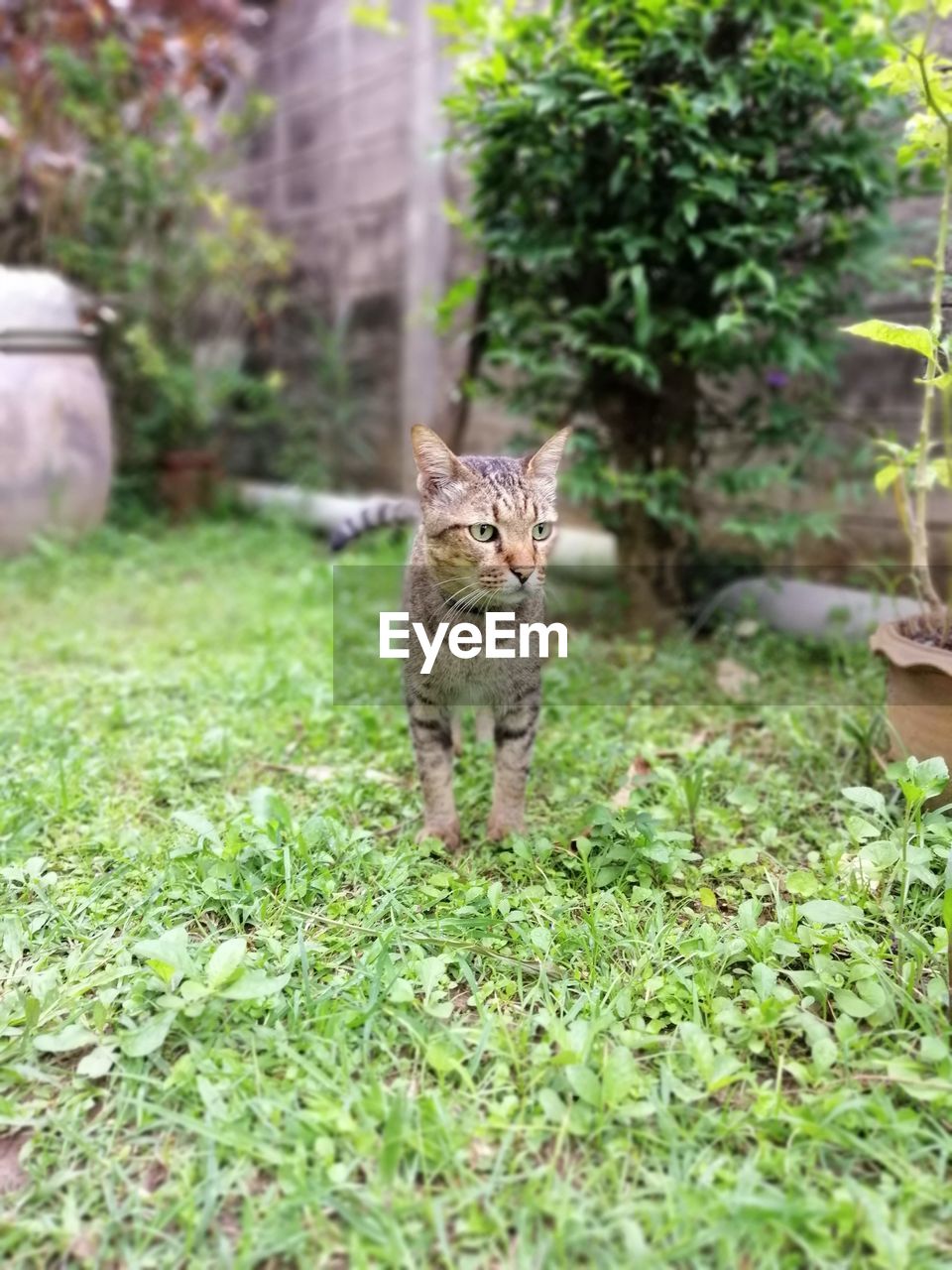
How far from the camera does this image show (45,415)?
5.19 metres

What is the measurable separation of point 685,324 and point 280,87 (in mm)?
5325

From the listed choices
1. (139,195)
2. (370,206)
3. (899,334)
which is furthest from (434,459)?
(139,195)

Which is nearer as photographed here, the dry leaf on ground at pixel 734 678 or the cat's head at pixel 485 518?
the cat's head at pixel 485 518

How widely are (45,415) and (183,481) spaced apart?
1.44m

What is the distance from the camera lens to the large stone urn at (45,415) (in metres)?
5.10

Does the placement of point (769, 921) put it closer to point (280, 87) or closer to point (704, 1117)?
point (704, 1117)

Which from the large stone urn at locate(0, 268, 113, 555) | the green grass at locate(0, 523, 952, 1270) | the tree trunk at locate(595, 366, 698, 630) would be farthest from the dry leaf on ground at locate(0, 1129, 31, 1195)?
the large stone urn at locate(0, 268, 113, 555)

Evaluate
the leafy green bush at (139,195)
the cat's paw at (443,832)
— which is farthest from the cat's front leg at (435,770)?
the leafy green bush at (139,195)

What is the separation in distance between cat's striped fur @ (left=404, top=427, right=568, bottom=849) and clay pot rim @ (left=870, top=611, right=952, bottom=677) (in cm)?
87

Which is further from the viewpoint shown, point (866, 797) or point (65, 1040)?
point (866, 797)

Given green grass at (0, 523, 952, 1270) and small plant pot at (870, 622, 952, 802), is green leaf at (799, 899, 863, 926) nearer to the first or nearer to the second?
green grass at (0, 523, 952, 1270)

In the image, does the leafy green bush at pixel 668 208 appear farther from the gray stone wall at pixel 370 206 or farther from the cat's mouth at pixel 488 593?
the cat's mouth at pixel 488 593

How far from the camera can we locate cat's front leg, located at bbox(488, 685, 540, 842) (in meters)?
2.25

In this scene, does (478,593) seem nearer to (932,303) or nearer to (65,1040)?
(65,1040)
